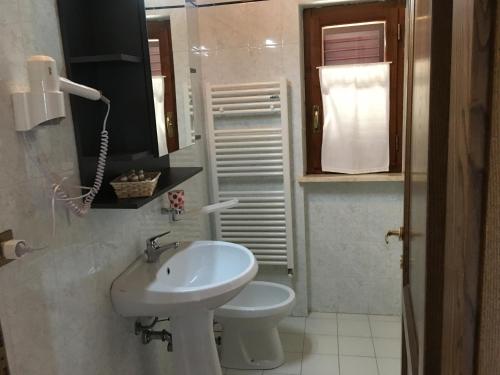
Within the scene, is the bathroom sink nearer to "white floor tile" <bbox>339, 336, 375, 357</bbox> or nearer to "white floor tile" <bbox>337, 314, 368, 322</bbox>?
"white floor tile" <bbox>339, 336, 375, 357</bbox>

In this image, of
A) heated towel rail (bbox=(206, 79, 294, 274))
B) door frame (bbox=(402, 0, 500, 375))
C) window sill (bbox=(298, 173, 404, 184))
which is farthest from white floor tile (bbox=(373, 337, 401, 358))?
door frame (bbox=(402, 0, 500, 375))

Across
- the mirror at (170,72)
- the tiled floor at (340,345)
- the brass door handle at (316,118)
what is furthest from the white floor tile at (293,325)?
the mirror at (170,72)

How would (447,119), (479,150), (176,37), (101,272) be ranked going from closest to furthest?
1. (479,150)
2. (447,119)
3. (101,272)
4. (176,37)

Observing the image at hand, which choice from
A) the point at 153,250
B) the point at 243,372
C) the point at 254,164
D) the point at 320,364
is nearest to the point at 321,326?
the point at 320,364

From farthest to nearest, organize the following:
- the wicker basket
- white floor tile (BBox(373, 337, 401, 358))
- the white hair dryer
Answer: white floor tile (BBox(373, 337, 401, 358)), the wicker basket, the white hair dryer

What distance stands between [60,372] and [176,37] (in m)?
1.56

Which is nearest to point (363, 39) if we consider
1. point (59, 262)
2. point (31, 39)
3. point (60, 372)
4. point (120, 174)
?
point (120, 174)

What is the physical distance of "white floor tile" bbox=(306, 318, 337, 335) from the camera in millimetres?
2797

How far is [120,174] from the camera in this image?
5.62 feet

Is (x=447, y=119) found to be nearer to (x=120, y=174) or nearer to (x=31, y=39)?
(x=31, y=39)

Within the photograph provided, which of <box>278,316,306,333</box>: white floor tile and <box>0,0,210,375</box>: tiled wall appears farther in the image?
<box>278,316,306,333</box>: white floor tile

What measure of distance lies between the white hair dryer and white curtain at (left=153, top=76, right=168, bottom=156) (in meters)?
0.57

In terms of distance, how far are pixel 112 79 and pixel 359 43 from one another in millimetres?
1700

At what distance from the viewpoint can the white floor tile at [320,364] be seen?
Answer: 241 cm
